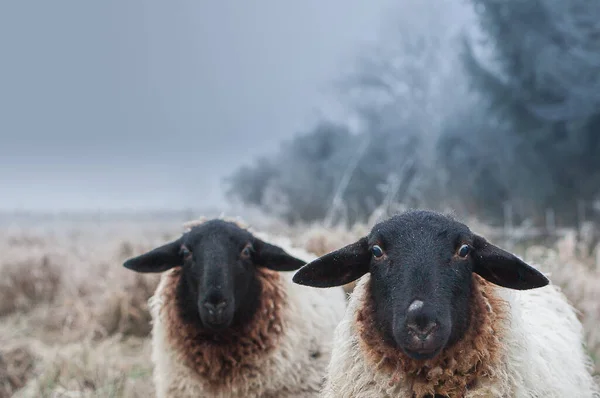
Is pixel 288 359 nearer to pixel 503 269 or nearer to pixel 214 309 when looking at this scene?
pixel 214 309

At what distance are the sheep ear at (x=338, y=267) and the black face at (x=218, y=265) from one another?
3.39 ft

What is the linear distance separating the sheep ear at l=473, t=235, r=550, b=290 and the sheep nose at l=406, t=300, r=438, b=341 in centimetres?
53

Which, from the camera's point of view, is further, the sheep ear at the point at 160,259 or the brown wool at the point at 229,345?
the sheep ear at the point at 160,259

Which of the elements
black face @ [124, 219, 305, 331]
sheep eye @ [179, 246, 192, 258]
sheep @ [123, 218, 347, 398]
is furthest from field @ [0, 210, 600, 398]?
sheep eye @ [179, 246, 192, 258]

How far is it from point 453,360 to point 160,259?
246 centimetres

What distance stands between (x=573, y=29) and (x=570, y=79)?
134 cm

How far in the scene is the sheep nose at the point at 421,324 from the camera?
274 cm

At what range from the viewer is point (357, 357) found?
3178 millimetres

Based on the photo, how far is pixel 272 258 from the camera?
4668 millimetres

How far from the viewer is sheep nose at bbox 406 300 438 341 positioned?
2.74m

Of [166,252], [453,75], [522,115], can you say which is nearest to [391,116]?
[453,75]

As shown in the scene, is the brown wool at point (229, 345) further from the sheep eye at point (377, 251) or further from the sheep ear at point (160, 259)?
the sheep eye at point (377, 251)

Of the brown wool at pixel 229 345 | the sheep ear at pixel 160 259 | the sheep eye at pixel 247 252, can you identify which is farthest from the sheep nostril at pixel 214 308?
the sheep ear at pixel 160 259

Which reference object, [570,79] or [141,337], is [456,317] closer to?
[141,337]
